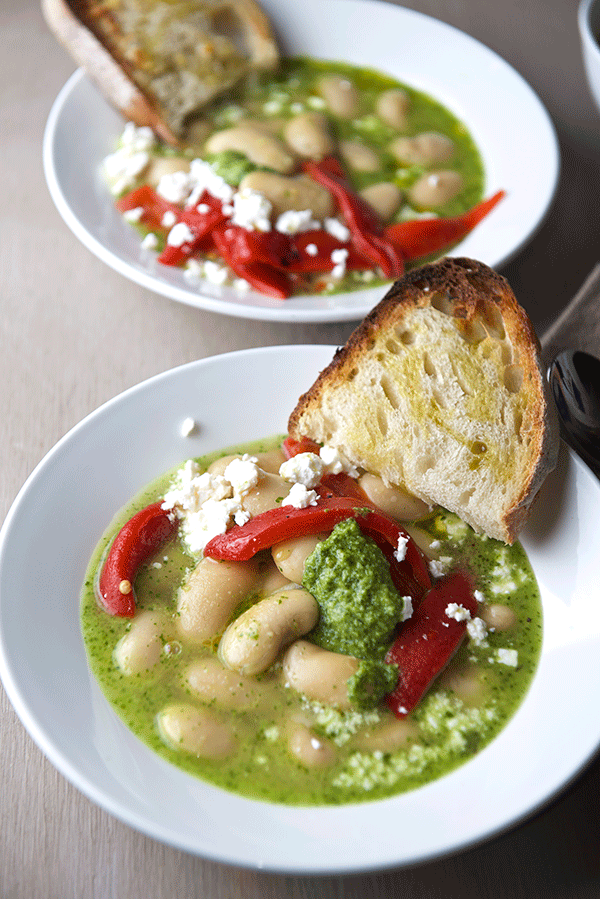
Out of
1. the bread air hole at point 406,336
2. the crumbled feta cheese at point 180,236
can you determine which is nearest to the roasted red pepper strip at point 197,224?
the crumbled feta cheese at point 180,236

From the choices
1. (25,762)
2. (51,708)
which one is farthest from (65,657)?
(25,762)

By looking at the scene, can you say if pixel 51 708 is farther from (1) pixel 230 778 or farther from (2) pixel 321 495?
(2) pixel 321 495

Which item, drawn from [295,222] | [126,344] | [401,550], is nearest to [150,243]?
[126,344]

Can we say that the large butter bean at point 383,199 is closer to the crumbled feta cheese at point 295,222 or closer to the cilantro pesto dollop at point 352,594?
the crumbled feta cheese at point 295,222

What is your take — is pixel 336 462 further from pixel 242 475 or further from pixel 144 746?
pixel 144 746

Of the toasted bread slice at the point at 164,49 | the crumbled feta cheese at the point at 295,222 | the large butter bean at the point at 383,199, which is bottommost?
the large butter bean at the point at 383,199
